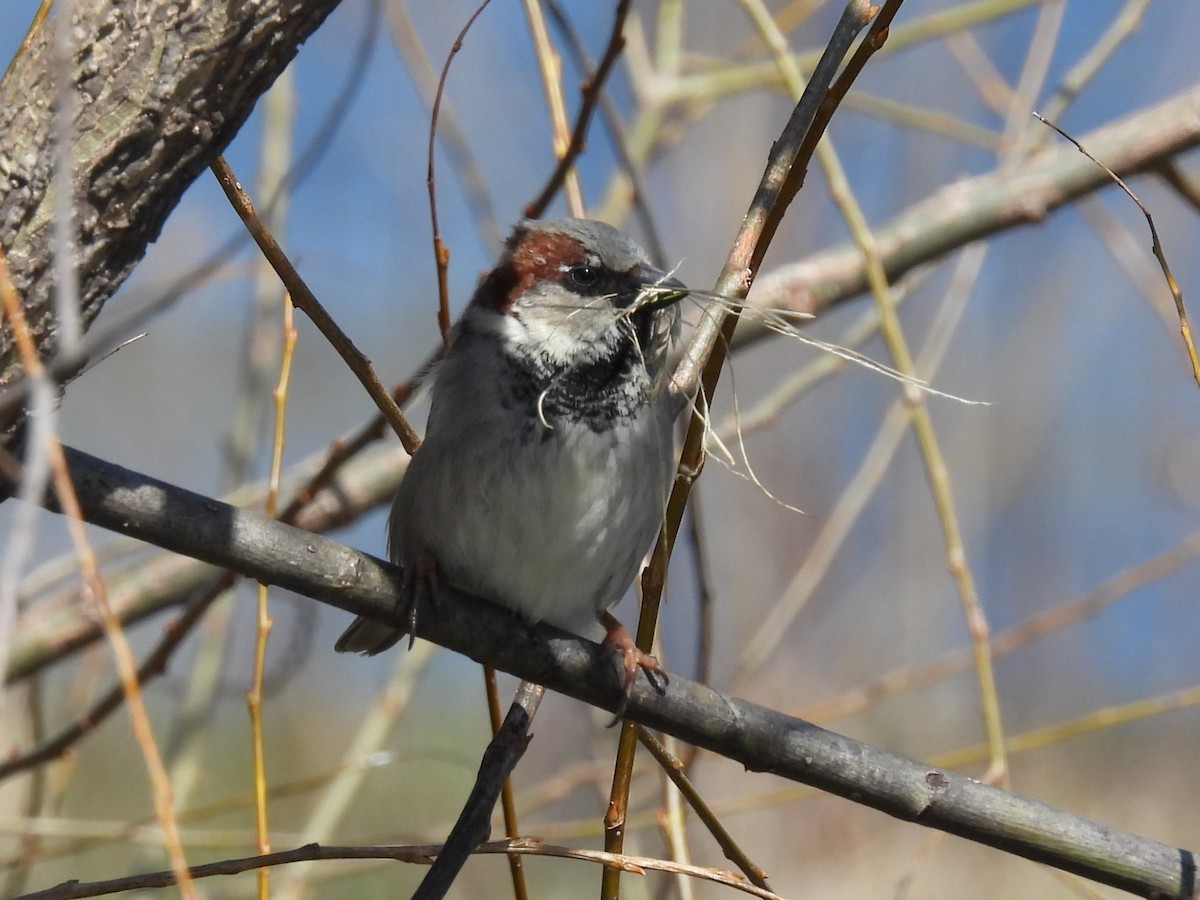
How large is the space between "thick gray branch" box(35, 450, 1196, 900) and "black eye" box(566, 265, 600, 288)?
85 cm

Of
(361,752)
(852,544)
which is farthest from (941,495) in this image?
(852,544)

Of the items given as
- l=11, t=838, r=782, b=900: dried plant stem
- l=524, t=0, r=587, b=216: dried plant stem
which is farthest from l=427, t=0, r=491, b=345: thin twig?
l=11, t=838, r=782, b=900: dried plant stem

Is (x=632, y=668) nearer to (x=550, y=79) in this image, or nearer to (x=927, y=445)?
(x=927, y=445)

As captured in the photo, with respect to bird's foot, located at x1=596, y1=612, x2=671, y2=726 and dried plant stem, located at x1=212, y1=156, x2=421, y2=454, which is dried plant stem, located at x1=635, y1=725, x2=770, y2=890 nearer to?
bird's foot, located at x1=596, y1=612, x2=671, y2=726

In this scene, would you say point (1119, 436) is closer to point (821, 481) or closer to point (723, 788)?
point (821, 481)

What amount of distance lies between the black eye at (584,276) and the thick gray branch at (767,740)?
0.85m

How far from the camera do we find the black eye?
2783mm

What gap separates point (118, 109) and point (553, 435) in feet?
4.12

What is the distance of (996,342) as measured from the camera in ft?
33.6

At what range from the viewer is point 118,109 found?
4.99 ft

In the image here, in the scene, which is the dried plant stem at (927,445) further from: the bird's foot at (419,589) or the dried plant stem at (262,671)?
the dried plant stem at (262,671)

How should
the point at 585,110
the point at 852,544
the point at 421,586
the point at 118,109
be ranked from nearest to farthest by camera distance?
the point at 118,109
the point at 421,586
the point at 585,110
the point at 852,544

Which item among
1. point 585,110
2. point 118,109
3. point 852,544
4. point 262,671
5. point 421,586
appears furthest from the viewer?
point 852,544

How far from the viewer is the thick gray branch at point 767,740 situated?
1.89 metres
